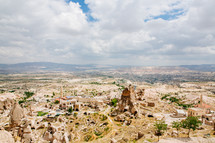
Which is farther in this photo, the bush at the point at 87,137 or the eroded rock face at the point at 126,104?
the eroded rock face at the point at 126,104

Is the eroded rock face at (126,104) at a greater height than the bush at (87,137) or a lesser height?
greater

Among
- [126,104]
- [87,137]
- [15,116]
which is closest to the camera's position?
[15,116]

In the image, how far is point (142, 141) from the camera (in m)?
23.6

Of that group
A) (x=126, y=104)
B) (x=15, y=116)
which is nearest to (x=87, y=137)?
(x=15, y=116)

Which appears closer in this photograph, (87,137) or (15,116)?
(15,116)

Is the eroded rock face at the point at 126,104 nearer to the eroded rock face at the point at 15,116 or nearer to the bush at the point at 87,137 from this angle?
the bush at the point at 87,137

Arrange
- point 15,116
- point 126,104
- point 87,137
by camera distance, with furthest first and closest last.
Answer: point 126,104 → point 87,137 → point 15,116

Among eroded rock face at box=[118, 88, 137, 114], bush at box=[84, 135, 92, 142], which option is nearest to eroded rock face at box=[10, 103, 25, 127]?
bush at box=[84, 135, 92, 142]

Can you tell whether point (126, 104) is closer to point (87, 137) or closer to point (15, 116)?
point (87, 137)

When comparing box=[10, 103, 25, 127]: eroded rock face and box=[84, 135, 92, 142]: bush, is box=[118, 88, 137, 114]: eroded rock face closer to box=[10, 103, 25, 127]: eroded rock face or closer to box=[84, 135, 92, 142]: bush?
box=[84, 135, 92, 142]: bush

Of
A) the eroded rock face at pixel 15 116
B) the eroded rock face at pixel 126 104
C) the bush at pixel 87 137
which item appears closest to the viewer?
the eroded rock face at pixel 15 116

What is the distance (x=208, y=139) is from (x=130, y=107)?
1067 inches

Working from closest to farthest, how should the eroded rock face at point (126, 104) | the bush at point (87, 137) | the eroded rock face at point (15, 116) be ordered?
the eroded rock face at point (15, 116) → the bush at point (87, 137) → the eroded rock face at point (126, 104)

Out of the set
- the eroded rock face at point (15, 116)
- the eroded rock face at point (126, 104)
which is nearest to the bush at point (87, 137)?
the eroded rock face at point (15, 116)
